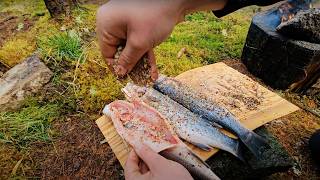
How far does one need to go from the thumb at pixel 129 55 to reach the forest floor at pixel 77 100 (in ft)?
5.26

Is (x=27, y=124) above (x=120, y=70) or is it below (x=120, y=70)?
below

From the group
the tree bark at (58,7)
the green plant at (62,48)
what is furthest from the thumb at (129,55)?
the tree bark at (58,7)

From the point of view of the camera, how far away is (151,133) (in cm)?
323

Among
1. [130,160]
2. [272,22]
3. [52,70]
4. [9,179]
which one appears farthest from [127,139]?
[272,22]

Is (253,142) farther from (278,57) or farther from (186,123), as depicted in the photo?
(278,57)

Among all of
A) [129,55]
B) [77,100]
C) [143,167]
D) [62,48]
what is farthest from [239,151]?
[62,48]

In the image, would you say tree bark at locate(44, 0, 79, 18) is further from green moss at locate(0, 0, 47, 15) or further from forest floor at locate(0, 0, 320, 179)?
green moss at locate(0, 0, 47, 15)

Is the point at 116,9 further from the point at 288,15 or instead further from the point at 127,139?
the point at 288,15

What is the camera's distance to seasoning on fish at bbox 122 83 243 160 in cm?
320

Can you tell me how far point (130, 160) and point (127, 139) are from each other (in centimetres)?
42

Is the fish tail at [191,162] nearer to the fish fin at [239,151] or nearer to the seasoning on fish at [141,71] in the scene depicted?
the fish fin at [239,151]

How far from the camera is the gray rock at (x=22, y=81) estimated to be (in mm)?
4633

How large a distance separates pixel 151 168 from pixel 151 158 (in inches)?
4.9

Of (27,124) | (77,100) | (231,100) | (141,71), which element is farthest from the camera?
(77,100)
